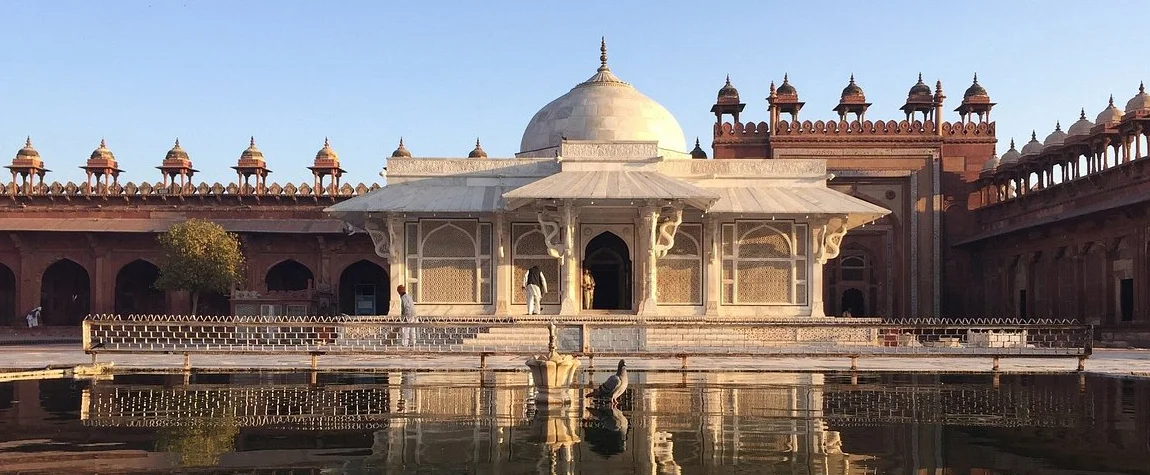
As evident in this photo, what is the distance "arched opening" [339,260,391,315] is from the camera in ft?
97.3

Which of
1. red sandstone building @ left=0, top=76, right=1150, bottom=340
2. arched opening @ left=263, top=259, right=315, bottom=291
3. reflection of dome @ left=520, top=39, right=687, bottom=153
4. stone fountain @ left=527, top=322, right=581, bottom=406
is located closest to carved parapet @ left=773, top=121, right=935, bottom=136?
red sandstone building @ left=0, top=76, right=1150, bottom=340

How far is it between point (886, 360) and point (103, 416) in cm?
1053

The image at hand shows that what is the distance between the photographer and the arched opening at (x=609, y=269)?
22.2 m

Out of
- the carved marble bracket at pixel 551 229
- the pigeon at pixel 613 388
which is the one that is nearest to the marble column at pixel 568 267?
the carved marble bracket at pixel 551 229

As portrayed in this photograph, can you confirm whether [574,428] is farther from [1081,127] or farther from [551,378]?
[1081,127]

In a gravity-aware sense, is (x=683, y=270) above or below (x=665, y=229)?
below

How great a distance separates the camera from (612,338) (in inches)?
624

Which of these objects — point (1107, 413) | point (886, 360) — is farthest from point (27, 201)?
point (1107, 413)

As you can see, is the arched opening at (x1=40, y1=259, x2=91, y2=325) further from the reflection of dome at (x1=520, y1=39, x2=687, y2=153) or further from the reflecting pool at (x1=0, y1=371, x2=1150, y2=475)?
the reflecting pool at (x1=0, y1=371, x2=1150, y2=475)

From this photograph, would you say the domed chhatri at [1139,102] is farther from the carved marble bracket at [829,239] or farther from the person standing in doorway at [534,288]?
the person standing in doorway at [534,288]

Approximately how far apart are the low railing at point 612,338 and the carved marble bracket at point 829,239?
2453mm

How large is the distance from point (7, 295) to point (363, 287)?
10.1 metres

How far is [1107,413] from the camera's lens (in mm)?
8227

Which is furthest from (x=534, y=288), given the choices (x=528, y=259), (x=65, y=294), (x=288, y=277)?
(x=65, y=294)
